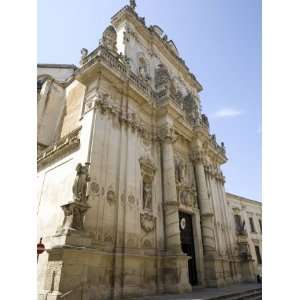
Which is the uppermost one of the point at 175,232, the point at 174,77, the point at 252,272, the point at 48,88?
the point at 174,77

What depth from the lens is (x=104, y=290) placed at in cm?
743

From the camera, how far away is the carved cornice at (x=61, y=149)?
9938mm

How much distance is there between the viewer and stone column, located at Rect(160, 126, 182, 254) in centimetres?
1042

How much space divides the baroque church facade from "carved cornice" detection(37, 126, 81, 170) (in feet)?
0.17

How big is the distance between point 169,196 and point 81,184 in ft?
16.8

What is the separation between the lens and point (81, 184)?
7.46 m

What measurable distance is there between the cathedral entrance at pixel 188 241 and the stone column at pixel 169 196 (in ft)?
6.50

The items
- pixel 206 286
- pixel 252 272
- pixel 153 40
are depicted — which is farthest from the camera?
pixel 153 40

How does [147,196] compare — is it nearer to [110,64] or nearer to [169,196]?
[169,196]

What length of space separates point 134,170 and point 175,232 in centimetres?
323

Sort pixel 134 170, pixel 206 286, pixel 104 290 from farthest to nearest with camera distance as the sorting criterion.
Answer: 1. pixel 206 286
2. pixel 134 170
3. pixel 104 290

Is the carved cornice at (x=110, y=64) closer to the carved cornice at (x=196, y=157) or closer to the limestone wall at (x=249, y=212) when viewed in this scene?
the carved cornice at (x=196, y=157)

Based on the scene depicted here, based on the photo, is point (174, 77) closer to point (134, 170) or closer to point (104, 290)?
point (134, 170)
